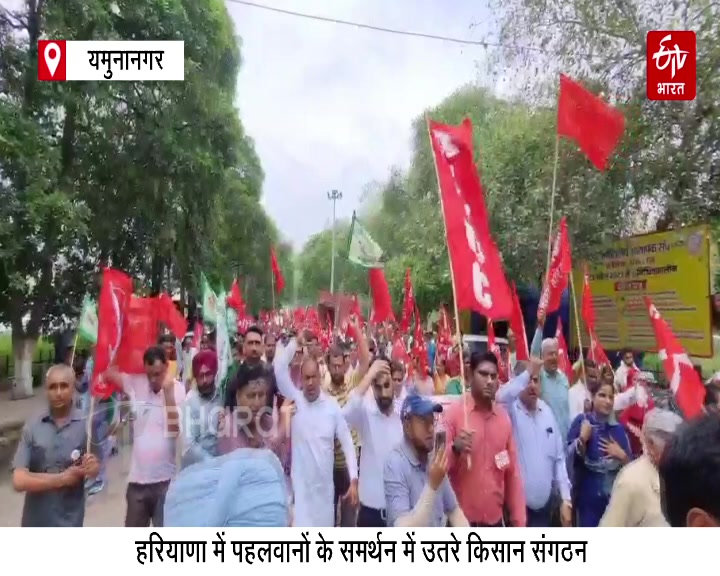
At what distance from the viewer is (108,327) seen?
3406mm

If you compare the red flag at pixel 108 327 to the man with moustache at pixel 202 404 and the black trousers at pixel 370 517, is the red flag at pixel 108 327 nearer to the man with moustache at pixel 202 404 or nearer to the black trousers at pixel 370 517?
the man with moustache at pixel 202 404

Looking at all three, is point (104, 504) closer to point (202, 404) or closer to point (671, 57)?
point (202, 404)

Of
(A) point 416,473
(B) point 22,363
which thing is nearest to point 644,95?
(A) point 416,473

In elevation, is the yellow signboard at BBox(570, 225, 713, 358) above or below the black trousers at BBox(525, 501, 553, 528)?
above

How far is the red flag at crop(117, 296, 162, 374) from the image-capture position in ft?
12.0

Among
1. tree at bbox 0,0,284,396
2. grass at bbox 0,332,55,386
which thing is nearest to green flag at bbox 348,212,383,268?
tree at bbox 0,0,284,396

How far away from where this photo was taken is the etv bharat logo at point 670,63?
399cm

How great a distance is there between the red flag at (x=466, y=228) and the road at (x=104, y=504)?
1.95 metres

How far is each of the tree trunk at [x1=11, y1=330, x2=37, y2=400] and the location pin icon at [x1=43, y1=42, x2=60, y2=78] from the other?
198 inches

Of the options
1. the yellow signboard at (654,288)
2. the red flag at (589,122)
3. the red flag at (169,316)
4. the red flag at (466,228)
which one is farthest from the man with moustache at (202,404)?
the yellow signboard at (654,288)

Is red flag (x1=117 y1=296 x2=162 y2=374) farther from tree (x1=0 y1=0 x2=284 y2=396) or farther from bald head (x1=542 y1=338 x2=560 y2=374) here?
bald head (x1=542 y1=338 x2=560 y2=374)

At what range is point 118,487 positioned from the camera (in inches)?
144

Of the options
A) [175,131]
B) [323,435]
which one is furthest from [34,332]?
[323,435]
